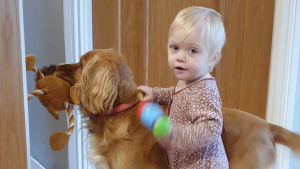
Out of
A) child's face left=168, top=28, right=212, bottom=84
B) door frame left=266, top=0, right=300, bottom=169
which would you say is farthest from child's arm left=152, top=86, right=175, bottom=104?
door frame left=266, top=0, right=300, bottom=169

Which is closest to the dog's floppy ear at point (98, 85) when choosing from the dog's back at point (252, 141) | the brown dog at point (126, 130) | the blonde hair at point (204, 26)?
the brown dog at point (126, 130)

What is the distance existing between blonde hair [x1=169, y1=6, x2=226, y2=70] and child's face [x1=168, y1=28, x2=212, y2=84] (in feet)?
0.05

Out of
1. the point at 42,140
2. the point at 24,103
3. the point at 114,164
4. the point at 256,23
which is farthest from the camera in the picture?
the point at 42,140

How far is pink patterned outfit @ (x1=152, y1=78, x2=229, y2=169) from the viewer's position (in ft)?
2.62

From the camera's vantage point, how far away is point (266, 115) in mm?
1523

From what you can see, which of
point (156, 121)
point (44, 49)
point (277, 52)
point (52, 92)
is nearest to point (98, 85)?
point (52, 92)

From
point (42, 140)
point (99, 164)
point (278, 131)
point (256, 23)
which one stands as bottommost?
point (42, 140)

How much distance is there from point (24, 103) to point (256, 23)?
3.84ft

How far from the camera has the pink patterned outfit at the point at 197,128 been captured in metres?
0.80

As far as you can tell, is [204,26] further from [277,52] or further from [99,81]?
[277,52]

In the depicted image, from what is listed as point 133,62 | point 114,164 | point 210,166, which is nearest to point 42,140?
point 133,62

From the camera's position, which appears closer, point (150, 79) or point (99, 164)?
point (99, 164)

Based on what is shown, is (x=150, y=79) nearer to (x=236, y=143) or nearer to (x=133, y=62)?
(x=133, y=62)

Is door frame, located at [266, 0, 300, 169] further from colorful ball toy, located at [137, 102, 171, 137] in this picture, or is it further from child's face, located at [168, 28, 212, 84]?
colorful ball toy, located at [137, 102, 171, 137]
